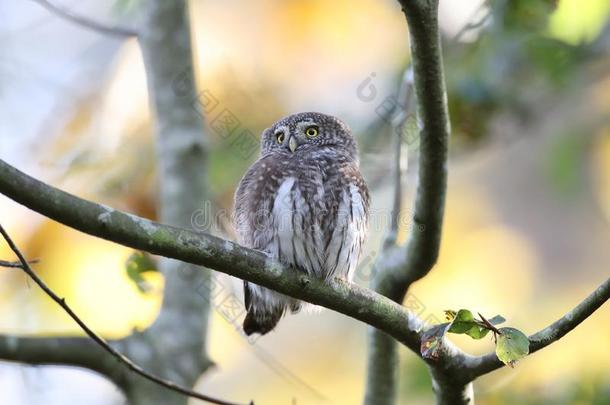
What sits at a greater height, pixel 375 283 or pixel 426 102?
pixel 426 102

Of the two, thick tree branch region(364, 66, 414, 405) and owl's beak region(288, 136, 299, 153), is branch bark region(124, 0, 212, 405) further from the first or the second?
thick tree branch region(364, 66, 414, 405)

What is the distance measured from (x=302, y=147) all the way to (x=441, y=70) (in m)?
1.41

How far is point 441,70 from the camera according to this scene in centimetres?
336

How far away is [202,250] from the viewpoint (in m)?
2.78

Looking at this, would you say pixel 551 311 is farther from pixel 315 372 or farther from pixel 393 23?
pixel 393 23

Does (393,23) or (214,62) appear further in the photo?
(393,23)

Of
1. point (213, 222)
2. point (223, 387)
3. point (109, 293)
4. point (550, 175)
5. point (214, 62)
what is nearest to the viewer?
point (213, 222)

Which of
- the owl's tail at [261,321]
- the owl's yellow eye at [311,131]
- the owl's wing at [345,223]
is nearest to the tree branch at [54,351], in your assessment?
the owl's tail at [261,321]

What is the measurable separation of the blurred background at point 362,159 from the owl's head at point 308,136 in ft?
1.84

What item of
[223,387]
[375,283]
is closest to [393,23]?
[223,387]

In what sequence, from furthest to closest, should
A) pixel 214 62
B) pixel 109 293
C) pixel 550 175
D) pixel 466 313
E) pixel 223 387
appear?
pixel 223 387 < pixel 550 175 < pixel 214 62 < pixel 109 293 < pixel 466 313

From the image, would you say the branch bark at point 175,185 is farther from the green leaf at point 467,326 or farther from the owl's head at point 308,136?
the green leaf at point 467,326

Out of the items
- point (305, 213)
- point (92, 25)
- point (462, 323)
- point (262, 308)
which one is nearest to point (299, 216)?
point (305, 213)

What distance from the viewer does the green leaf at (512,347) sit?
108 inches
